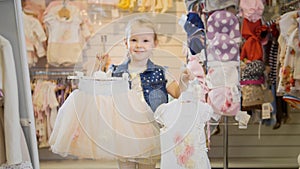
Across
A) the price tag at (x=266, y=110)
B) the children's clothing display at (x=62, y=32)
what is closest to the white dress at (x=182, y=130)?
the price tag at (x=266, y=110)

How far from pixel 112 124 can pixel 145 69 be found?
28cm

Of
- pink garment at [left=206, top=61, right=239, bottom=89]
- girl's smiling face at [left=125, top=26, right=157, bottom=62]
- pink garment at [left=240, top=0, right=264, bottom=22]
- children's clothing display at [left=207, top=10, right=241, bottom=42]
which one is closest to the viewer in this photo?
girl's smiling face at [left=125, top=26, right=157, bottom=62]

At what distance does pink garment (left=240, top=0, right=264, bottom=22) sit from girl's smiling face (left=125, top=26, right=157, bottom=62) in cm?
84

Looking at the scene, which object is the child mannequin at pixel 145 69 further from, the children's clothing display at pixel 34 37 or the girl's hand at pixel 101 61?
the children's clothing display at pixel 34 37

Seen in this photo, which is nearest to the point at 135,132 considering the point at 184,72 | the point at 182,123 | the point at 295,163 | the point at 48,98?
the point at 182,123

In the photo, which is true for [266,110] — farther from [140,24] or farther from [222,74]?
[140,24]

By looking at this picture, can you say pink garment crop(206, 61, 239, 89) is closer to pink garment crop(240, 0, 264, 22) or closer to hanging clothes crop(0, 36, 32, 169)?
pink garment crop(240, 0, 264, 22)

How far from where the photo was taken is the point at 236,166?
8.00 ft

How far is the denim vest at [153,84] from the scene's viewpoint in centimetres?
158

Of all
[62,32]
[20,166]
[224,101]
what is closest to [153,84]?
[224,101]

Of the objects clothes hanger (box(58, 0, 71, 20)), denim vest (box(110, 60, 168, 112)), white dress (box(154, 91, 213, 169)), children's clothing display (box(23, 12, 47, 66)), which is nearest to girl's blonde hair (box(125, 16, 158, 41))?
denim vest (box(110, 60, 168, 112))

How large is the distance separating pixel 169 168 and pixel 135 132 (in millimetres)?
243

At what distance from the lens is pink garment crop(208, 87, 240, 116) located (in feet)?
5.70

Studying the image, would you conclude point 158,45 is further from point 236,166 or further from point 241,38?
point 236,166
